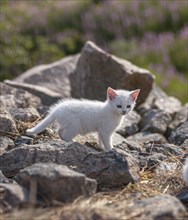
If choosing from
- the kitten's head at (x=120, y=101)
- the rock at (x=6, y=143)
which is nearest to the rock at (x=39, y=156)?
the rock at (x=6, y=143)

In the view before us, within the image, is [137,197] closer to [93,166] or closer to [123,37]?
[93,166]

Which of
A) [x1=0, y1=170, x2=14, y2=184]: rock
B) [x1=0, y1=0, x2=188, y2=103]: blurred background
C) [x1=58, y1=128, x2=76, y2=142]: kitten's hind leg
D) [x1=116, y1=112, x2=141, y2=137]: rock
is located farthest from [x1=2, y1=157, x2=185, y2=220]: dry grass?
[x1=0, y1=0, x2=188, y2=103]: blurred background

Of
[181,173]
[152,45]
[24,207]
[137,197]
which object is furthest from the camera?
[152,45]

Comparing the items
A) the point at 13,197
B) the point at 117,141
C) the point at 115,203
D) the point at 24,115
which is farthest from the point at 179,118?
the point at 13,197

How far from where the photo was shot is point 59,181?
4445 mm

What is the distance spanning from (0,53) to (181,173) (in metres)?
9.47

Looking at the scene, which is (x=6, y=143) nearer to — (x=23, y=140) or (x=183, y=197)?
(x=23, y=140)

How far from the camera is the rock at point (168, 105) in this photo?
31.8 ft

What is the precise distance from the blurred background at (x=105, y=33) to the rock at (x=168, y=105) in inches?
80.4

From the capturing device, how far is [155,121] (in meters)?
8.80

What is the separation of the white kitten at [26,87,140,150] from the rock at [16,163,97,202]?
189cm

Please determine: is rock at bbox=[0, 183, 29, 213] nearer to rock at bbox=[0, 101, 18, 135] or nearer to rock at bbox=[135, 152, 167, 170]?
rock at bbox=[135, 152, 167, 170]

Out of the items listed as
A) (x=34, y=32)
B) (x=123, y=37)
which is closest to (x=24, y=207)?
(x=123, y=37)

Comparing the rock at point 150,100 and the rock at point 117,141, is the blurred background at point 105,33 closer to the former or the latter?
the rock at point 150,100
